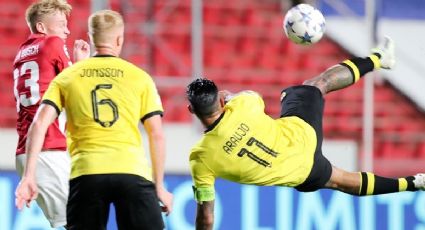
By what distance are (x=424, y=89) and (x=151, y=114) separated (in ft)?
20.2

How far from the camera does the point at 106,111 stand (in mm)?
5094

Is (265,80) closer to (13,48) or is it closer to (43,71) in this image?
(13,48)

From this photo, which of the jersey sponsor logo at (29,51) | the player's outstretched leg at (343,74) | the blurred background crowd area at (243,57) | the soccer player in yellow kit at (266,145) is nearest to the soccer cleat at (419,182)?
the soccer player in yellow kit at (266,145)

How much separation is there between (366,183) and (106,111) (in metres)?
2.21

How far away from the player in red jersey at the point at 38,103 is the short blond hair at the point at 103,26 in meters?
0.77

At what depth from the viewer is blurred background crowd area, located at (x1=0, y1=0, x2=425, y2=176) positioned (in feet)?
32.3

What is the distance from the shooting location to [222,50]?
10492 millimetres

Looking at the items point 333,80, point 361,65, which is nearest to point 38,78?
point 333,80

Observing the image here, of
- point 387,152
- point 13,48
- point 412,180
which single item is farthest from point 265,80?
point 412,180

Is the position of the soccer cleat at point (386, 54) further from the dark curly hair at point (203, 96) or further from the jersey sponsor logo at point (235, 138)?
the dark curly hair at point (203, 96)

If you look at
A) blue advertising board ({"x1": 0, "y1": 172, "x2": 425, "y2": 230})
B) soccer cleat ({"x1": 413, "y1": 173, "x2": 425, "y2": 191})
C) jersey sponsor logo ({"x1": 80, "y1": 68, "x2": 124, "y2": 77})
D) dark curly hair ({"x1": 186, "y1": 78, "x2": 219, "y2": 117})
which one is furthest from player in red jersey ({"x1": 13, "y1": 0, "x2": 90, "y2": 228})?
blue advertising board ({"x1": 0, "y1": 172, "x2": 425, "y2": 230})

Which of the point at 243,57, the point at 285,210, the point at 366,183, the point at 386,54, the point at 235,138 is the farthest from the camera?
the point at 243,57

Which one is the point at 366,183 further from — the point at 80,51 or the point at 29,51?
the point at 29,51

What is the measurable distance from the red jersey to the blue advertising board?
2.63 metres
